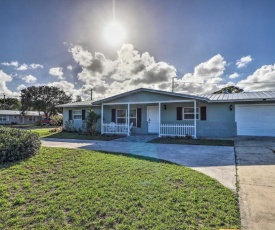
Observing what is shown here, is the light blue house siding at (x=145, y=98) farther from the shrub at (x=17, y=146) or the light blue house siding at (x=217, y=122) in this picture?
the shrub at (x=17, y=146)

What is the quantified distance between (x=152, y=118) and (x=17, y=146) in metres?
10.4

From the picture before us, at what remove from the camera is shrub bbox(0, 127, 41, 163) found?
576cm

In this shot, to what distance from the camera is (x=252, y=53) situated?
49.2 feet

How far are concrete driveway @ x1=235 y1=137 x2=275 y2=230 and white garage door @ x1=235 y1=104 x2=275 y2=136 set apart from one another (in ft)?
22.6

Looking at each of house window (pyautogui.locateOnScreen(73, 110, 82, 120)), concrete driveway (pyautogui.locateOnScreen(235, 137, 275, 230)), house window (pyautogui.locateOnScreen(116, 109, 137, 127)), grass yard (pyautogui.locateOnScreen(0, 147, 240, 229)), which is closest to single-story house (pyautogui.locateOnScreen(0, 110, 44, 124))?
house window (pyautogui.locateOnScreen(73, 110, 82, 120))

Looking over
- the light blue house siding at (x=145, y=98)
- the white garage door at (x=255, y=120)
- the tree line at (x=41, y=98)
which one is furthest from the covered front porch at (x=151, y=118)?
the tree line at (x=41, y=98)

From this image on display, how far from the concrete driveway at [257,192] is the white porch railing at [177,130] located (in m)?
6.32

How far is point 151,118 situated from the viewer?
15.1m

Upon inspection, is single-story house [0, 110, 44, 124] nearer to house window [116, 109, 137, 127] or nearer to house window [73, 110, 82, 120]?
house window [73, 110, 82, 120]

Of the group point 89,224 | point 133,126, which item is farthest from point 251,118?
point 89,224

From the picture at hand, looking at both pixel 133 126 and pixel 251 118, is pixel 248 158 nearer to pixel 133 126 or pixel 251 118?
pixel 251 118

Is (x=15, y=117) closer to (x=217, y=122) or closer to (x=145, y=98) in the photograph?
(x=145, y=98)

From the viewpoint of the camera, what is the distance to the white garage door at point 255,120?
12539mm

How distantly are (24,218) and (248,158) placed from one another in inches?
269
